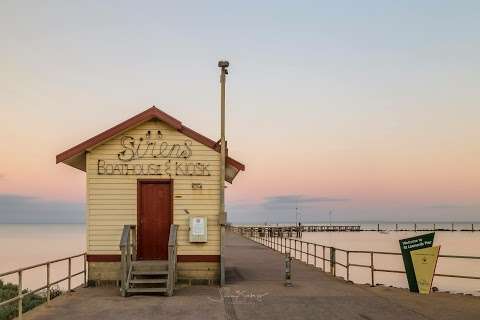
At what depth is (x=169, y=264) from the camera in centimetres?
1541

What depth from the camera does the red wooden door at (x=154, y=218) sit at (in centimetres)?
1709

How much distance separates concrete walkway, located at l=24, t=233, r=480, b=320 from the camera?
478 inches

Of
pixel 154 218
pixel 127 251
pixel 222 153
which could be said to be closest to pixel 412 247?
pixel 222 153

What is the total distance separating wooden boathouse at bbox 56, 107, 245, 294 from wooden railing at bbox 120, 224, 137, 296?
0.25 ft

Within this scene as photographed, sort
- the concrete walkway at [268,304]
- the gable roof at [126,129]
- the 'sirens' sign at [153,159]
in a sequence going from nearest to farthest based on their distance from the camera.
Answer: the concrete walkway at [268,304] → the gable roof at [126,129] → the 'sirens' sign at [153,159]

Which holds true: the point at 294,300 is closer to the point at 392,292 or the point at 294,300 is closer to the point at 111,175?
the point at 392,292

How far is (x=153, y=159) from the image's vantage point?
17359 mm

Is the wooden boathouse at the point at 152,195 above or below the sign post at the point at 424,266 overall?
above

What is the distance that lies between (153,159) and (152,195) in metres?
1.11

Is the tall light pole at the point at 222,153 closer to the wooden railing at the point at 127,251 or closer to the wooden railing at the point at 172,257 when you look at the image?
the wooden railing at the point at 172,257

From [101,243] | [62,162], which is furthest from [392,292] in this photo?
[62,162]

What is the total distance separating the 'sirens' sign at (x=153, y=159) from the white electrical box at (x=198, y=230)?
148 cm

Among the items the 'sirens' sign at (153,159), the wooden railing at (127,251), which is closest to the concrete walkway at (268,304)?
the wooden railing at (127,251)

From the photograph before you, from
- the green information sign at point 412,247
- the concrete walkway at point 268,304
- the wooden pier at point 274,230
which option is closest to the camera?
the concrete walkway at point 268,304
